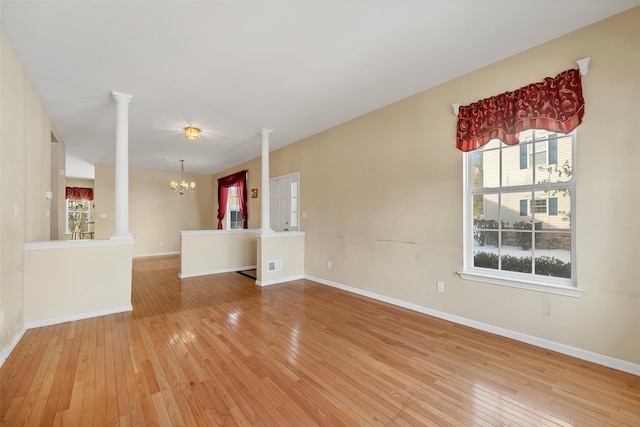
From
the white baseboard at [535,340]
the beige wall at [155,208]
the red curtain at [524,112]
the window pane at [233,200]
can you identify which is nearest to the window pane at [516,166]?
the red curtain at [524,112]

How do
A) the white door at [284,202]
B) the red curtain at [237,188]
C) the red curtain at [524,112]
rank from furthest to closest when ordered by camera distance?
the red curtain at [237,188], the white door at [284,202], the red curtain at [524,112]

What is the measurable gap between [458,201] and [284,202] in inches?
151

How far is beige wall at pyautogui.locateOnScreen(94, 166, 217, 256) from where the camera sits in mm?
7668

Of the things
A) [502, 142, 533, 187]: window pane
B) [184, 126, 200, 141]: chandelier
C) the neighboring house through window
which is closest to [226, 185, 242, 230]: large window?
[184, 126, 200, 141]: chandelier

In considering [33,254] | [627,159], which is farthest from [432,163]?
[33,254]

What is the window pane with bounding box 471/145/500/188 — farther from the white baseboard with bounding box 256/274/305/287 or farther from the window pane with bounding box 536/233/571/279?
the white baseboard with bounding box 256/274/305/287

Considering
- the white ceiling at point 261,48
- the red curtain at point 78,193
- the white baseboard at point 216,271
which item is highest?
the white ceiling at point 261,48

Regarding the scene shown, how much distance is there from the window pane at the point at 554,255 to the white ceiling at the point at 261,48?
1840 millimetres

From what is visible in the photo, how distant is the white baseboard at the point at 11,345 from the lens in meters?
2.24

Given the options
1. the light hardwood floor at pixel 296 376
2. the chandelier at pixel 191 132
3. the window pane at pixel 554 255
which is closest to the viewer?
the light hardwood floor at pixel 296 376

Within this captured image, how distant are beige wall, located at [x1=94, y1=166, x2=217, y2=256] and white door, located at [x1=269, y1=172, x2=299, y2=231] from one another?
360 centimetres

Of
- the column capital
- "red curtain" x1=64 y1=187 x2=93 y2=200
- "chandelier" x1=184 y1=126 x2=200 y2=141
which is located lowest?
"red curtain" x1=64 y1=187 x2=93 y2=200

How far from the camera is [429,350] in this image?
8.11ft

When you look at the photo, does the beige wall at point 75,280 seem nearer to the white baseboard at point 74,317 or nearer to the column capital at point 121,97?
the white baseboard at point 74,317
